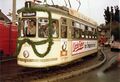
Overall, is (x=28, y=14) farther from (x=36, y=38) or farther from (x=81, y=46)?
(x=81, y=46)

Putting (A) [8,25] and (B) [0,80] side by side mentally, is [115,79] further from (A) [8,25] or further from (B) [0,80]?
(A) [8,25]

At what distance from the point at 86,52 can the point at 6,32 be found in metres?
5.63

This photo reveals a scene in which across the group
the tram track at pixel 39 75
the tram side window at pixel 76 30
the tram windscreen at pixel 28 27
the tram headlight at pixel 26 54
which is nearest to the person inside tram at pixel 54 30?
the tram windscreen at pixel 28 27

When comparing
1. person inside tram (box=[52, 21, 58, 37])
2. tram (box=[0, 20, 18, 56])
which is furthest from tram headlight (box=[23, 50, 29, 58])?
tram (box=[0, 20, 18, 56])

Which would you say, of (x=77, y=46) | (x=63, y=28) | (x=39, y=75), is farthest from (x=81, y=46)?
(x=39, y=75)

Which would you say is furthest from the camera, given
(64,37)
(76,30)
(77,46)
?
(77,46)

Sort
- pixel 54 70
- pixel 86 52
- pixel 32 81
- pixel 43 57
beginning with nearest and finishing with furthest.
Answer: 1. pixel 32 81
2. pixel 43 57
3. pixel 54 70
4. pixel 86 52

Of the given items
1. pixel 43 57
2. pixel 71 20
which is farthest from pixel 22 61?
pixel 71 20

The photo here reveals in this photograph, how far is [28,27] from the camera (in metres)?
15.7

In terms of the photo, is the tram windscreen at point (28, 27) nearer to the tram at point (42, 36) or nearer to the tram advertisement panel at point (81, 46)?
the tram at point (42, 36)

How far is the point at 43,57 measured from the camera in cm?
1558

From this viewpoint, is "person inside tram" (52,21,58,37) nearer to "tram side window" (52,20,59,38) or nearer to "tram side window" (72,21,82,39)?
"tram side window" (52,20,59,38)

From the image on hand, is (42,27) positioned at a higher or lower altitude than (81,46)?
higher

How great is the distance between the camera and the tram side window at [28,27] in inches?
613
